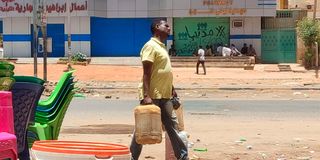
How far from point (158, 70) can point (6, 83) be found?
2.18m

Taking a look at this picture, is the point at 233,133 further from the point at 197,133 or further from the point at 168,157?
the point at 168,157

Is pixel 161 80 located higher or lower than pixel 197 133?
higher

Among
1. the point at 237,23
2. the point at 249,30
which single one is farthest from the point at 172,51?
the point at 249,30

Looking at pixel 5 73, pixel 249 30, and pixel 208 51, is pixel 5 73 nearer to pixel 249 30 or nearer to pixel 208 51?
pixel 208 51

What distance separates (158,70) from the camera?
711cm

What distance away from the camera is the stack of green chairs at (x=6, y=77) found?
528 centimetres

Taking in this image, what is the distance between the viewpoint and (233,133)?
36.2 feet

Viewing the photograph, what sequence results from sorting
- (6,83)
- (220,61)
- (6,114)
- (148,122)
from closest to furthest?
(6,114), (6,83), (148,122), (220,61)

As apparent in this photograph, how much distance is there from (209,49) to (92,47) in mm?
8162

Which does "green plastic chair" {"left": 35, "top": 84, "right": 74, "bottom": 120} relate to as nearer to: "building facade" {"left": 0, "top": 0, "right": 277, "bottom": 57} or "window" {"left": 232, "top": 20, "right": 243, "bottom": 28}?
"building facade" {"left": 0, "top": 0, "right": 277, "bottom": 57}

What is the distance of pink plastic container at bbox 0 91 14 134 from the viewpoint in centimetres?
429

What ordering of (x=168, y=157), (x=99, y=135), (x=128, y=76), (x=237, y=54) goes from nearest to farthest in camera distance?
(x=168, y=157)
(x=99, y=135)
(x=128, y=76)
(x=237, y=54)

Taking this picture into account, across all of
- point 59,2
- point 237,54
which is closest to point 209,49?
point 237,54

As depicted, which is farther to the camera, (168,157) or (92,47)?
(92,47)
